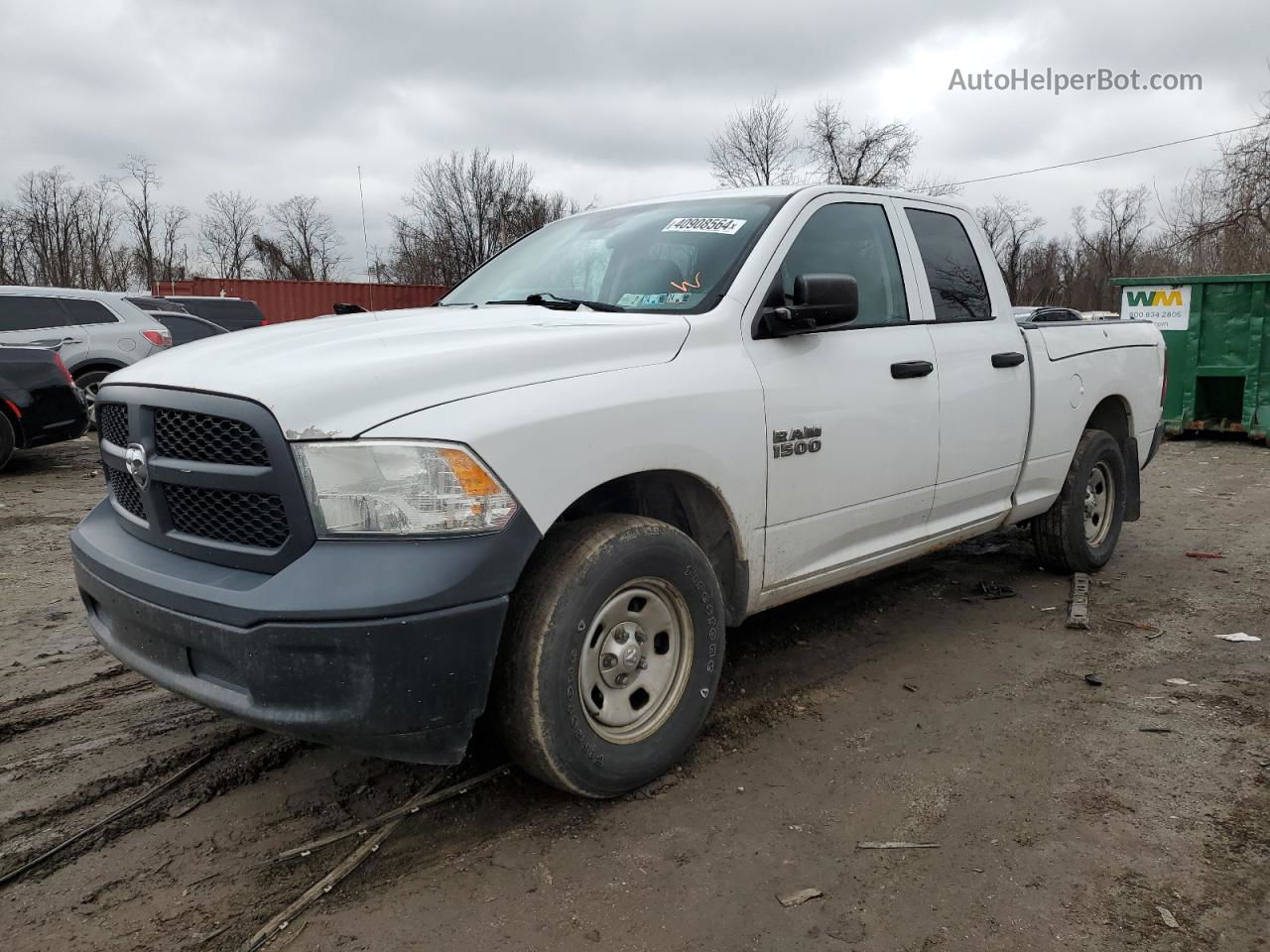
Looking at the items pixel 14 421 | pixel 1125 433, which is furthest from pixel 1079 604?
pixel 14 421

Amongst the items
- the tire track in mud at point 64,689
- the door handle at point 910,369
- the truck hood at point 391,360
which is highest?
the truck hood at point 391,360

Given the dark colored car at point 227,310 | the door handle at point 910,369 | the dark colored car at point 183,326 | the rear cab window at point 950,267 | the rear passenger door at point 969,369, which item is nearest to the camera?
the door handle at point 910,369

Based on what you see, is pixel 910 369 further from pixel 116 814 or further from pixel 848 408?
pixel 116 814

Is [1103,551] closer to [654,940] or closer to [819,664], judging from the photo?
[819,664]

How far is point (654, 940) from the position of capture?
2.29 m

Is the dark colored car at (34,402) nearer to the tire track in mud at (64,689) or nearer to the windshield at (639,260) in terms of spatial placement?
the tire track in mud at (64,689)

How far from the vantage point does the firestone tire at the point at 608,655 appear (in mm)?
2580

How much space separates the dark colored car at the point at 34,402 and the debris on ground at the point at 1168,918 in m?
9.65

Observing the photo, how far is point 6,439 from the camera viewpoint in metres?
8.95

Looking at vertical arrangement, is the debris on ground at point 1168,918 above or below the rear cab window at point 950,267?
below

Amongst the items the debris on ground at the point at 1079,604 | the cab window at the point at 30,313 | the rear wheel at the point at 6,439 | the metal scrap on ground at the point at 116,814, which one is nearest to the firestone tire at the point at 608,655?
the metal scrap on ground at the point at 116,814

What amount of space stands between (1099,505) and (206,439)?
16.0 ft

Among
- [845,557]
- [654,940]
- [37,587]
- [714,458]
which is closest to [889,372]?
[845,557]

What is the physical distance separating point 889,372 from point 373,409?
6.84 ft
